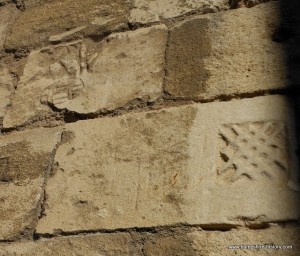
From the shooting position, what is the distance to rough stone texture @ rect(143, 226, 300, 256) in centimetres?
121

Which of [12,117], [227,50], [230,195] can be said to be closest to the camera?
[230,195]

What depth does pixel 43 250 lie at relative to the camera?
144 cm

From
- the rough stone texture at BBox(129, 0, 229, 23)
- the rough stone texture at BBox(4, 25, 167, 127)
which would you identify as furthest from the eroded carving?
the rough stone texture at BBox(129, 0, 229, 23)

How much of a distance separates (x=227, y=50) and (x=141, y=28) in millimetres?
432

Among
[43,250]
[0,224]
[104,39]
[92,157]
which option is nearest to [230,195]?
[92,157]

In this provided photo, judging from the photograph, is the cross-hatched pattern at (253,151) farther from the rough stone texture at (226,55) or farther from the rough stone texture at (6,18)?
the rough stone texture at (6,18)

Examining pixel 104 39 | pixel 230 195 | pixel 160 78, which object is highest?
pixel 104 39

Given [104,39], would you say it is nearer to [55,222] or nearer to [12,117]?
[12,117]

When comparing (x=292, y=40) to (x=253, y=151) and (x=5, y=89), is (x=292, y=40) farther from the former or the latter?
(x=5, y=89)

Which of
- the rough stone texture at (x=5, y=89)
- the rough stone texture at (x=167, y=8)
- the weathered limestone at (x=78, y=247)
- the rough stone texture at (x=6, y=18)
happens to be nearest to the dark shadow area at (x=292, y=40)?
the rough stone texture at (x=167, y=8)

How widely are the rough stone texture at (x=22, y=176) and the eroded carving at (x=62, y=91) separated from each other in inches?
5.6

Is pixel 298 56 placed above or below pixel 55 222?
above

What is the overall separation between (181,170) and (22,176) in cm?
64

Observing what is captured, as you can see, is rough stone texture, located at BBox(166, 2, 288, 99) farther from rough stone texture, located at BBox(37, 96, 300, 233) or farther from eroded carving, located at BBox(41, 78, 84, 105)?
eroded carving, located at BBox(41, 78, 84, 105)
